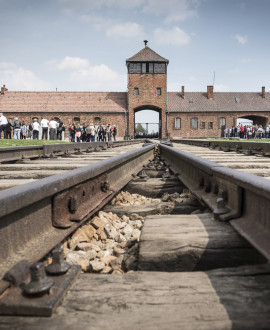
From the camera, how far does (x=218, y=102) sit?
49.6 metres

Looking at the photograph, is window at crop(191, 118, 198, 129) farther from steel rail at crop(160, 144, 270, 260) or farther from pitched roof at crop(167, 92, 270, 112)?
steel rail at crop(160, 144, 270, 260)

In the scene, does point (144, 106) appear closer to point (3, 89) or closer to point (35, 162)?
point (3, 89)

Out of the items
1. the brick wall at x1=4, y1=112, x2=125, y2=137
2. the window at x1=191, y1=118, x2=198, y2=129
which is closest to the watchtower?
the brick wall at x1=4, y1=112, x2=125, y2=137

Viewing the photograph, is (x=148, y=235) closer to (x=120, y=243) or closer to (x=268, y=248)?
(x=120, y=243)

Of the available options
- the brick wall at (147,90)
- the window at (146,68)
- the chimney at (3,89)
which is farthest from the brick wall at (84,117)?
the window at (146,68)

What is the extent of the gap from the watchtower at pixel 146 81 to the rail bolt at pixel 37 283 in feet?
140

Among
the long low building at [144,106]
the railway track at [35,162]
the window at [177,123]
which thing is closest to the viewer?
the railway track at [35,162]

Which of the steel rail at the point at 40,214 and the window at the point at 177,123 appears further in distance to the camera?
the window at the point at 177,123

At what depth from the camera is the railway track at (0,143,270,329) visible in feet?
3.10

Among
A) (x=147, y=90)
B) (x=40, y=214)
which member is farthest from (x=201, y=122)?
(x=40, y=214)

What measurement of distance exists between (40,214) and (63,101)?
46.0m

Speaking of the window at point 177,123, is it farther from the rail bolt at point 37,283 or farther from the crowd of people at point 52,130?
the rail bolt at point 37,283

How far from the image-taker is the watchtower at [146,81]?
43500mm

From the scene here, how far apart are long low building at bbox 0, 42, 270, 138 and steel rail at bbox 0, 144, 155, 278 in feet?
133
